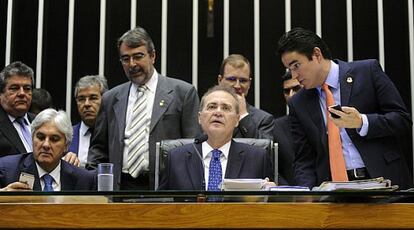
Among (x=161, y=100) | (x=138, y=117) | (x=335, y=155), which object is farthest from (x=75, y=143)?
(x=335, y=155)

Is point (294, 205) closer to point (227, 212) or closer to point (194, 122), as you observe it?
point (227, 212)

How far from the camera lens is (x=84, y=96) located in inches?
186

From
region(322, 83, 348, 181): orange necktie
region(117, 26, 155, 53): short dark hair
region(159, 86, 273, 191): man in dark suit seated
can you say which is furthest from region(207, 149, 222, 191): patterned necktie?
region(117, 26, 155, 53): short dark hair

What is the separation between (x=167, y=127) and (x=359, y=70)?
118 centimetres

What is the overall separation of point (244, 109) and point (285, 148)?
32 cm

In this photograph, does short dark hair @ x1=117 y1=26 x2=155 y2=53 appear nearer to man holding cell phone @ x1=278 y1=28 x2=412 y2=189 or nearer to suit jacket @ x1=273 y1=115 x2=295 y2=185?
suit jacket @ x1=273 y1=115 x2=295 y2=185

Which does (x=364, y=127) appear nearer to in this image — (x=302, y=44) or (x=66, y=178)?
(x=302, y=44)

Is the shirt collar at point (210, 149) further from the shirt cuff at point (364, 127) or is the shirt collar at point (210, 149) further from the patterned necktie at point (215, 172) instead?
the shirt cuff at point (364, 127)

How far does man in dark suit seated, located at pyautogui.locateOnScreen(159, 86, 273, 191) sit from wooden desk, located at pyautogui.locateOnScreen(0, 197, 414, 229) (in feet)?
4.09

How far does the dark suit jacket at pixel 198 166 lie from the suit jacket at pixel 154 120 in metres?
0.57

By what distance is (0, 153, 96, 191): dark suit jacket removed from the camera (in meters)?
3.44

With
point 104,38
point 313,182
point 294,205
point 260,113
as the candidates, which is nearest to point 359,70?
point 313,182

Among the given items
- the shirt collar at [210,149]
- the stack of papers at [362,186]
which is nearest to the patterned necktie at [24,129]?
the shirt collar at [210,149]

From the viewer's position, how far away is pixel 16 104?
4.43 m
